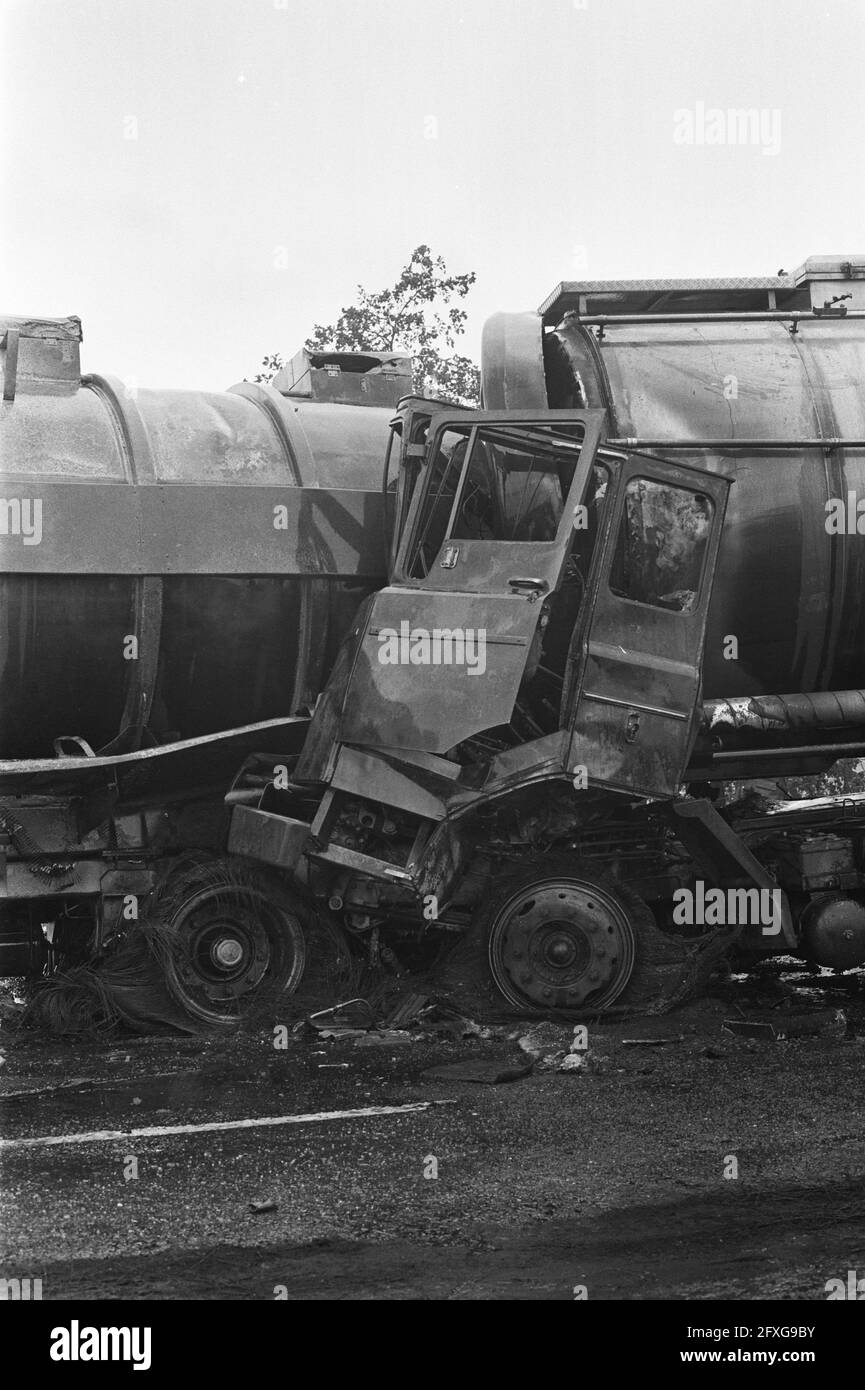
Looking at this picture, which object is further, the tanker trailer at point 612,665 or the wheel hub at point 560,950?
the wheel hub at point 560,950

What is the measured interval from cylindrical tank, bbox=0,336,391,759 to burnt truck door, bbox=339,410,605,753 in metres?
0.52

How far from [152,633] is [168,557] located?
0.41m

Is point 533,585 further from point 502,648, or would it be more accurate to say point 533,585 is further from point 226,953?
point 226,953

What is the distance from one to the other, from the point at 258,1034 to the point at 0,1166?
2160 mm

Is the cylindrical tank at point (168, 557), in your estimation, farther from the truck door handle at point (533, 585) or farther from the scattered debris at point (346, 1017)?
the scattered debris at point (346, 1017)

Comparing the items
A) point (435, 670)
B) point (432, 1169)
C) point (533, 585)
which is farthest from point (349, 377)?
point (432, 1169)

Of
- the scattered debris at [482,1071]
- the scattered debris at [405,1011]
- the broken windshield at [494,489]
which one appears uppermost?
the broken windshield at [494,489]

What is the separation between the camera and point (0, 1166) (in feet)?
17.4

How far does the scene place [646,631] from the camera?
24.6 feet

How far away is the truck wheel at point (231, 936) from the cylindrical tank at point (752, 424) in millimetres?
2656

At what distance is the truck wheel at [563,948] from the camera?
7.59 m

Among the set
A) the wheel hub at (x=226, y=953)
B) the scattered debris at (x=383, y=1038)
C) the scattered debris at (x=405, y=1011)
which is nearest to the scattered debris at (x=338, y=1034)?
the scattered debris at (x=383, y=1038)

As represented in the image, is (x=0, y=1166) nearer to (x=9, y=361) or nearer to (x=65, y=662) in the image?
(x=65, y=662)

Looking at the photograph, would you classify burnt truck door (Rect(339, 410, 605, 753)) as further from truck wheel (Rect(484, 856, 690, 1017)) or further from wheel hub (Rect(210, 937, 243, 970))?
wheel hub (Rect(210, 937, 243, 970))
